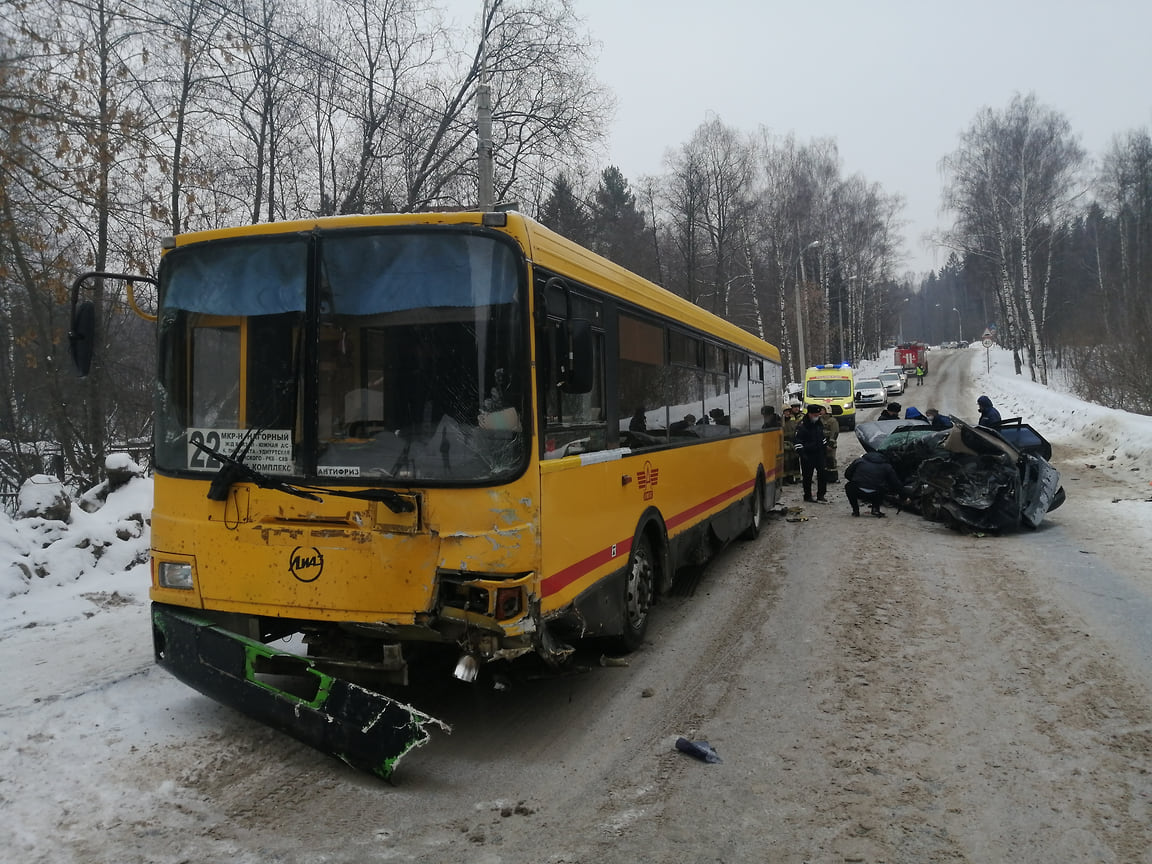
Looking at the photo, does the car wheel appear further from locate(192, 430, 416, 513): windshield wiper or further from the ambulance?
the ambulance

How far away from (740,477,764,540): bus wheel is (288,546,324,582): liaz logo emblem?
7.09m

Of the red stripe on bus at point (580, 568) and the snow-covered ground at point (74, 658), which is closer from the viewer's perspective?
the snow-covered ground at point (74, 658)

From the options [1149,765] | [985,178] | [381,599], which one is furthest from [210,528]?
[985,178]

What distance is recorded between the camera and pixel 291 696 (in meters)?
4.11

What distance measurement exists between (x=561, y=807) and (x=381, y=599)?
1.31 meters

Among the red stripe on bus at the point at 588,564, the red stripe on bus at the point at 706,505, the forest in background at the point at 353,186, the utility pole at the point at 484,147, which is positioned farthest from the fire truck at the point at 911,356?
the red stripe on bus at the point at 588,564

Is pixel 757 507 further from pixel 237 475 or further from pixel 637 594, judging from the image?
pixel 237 475

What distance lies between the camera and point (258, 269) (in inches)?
177

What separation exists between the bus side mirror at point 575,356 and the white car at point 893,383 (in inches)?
1620

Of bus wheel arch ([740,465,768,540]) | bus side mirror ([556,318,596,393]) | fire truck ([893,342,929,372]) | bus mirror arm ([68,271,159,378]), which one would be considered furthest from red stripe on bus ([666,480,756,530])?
fire truck ([893,342,929,372])

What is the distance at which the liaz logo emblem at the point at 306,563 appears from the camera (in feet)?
14.0

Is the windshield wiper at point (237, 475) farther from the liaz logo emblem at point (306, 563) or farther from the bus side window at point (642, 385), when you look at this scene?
the bus side window at point (642, 385)

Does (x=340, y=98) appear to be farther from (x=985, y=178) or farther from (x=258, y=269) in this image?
(x=985, y=178)

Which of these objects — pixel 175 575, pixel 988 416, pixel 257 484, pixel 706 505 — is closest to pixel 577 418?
pixel 257 484
